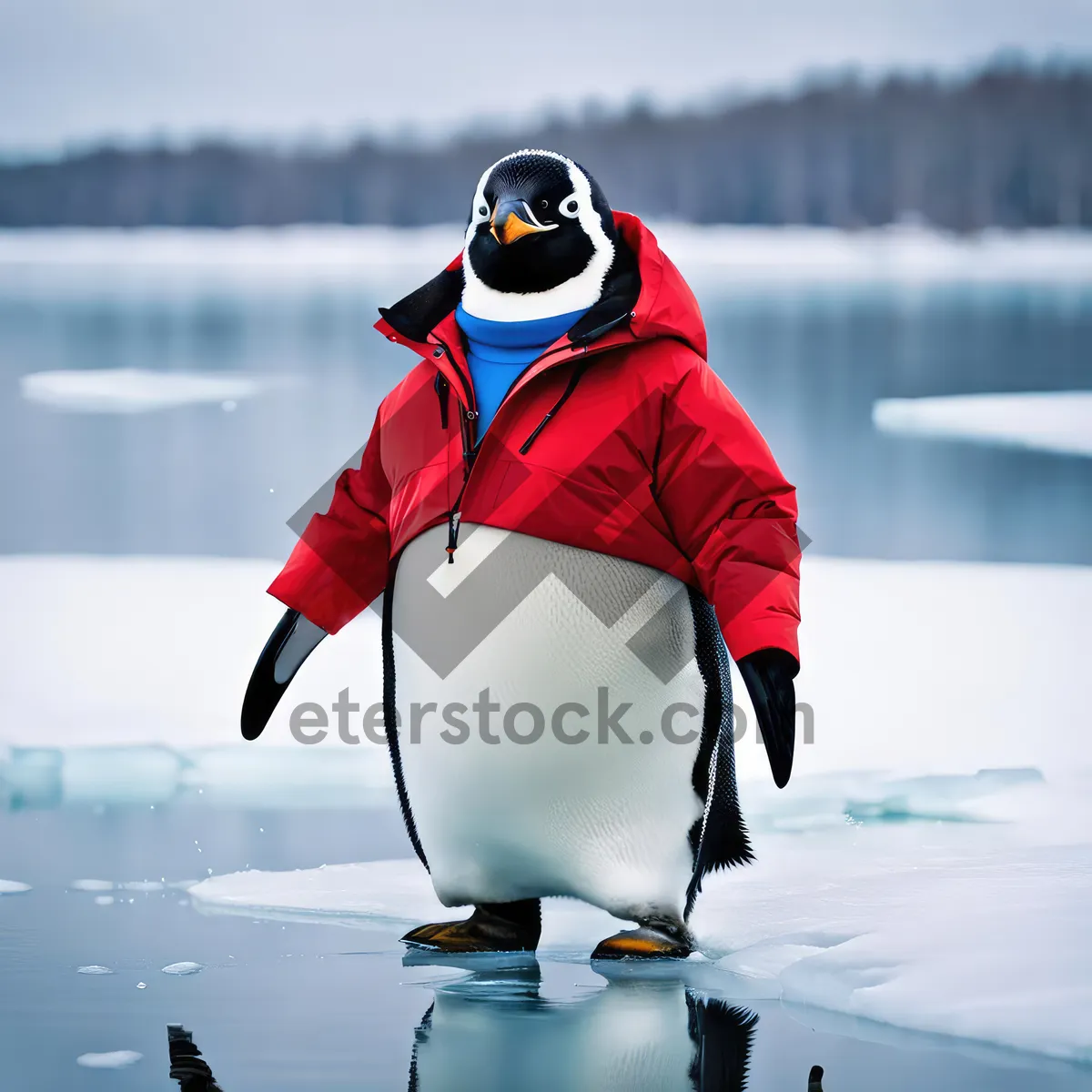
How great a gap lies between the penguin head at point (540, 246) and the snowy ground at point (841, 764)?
26.3 inches

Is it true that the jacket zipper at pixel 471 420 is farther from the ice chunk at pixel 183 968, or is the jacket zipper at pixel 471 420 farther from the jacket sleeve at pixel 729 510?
the ice chunk at pixel 183 968

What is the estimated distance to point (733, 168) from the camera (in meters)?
A: 6.69

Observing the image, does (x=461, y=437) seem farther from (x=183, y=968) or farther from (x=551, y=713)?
(x=183, y=968)

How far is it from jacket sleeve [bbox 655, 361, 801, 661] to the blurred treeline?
420 centimetres

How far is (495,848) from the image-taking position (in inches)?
65.2

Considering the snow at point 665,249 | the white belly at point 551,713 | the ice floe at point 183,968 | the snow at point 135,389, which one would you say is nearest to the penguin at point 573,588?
the white belly at point 551,713

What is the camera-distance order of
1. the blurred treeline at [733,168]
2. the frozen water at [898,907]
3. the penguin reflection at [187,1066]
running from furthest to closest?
the blurred treeline at [733,168] < the frozen water at [898,907] < the penguin reflection at [187,1066]

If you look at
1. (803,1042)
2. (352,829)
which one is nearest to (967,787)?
(352,829)

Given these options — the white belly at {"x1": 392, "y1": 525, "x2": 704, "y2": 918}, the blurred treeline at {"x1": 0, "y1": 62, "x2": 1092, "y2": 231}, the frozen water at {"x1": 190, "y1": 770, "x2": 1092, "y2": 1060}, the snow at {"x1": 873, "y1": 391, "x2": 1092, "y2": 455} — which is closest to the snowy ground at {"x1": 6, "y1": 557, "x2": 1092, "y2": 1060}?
the frozen water at {"x1": 190, "y1": 770, "x2": 1092, "y2": 1060}

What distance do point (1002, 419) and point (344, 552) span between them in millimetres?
3908

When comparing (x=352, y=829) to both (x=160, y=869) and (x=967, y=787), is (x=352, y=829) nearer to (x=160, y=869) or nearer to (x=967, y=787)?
(x=160, y=869)

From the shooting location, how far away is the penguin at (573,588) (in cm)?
161

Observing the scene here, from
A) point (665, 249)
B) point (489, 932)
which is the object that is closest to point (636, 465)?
point (489, 932)

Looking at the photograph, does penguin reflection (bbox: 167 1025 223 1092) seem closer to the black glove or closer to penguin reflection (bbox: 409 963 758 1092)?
penguin reflection (bbox: 409 963 758 1092)
